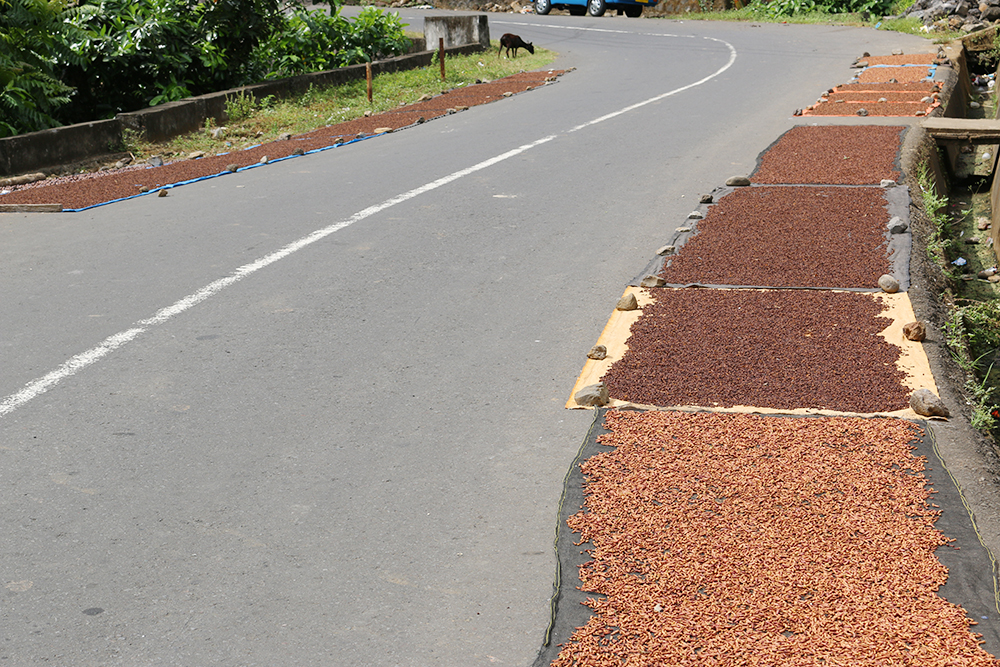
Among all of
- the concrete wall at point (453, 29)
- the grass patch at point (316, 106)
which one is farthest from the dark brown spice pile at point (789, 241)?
the concrete wall at point (453, 29)

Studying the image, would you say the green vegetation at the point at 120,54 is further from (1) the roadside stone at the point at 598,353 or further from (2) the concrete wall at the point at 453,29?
(1) the roadside stone at the point at 598,353

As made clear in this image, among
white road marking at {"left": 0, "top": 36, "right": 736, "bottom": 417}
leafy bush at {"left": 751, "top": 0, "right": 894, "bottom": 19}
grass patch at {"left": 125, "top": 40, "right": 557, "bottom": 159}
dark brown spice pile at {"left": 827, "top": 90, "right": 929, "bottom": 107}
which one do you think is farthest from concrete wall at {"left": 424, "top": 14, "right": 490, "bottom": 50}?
white road marking at {"left": 0, "top": 36, "right": 736, "bottom": 417}

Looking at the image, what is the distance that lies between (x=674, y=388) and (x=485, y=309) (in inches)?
66.8

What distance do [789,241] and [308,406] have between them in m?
4.06

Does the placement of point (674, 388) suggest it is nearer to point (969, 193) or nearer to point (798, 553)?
point (798, 553)

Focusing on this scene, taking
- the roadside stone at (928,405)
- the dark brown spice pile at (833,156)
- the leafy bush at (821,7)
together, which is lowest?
the dark brown spice pile at (833,156)

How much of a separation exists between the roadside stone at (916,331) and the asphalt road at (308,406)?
1689 mm

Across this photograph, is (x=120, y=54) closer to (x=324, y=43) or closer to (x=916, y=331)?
(x=324, y=43)

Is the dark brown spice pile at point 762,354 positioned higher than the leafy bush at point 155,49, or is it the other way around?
the leafy bush at point 155,49

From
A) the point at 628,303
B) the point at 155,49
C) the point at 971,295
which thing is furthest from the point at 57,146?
the point at 971,295

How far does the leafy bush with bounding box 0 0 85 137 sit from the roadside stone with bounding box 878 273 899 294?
10.6m

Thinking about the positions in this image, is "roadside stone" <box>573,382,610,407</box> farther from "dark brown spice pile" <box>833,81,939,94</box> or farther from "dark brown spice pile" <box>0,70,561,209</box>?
"dark brown spice pile" <box>833,81,939,94</box>

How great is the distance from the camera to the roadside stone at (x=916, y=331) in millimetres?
5328

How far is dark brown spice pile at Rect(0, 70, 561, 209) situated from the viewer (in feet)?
32.2
